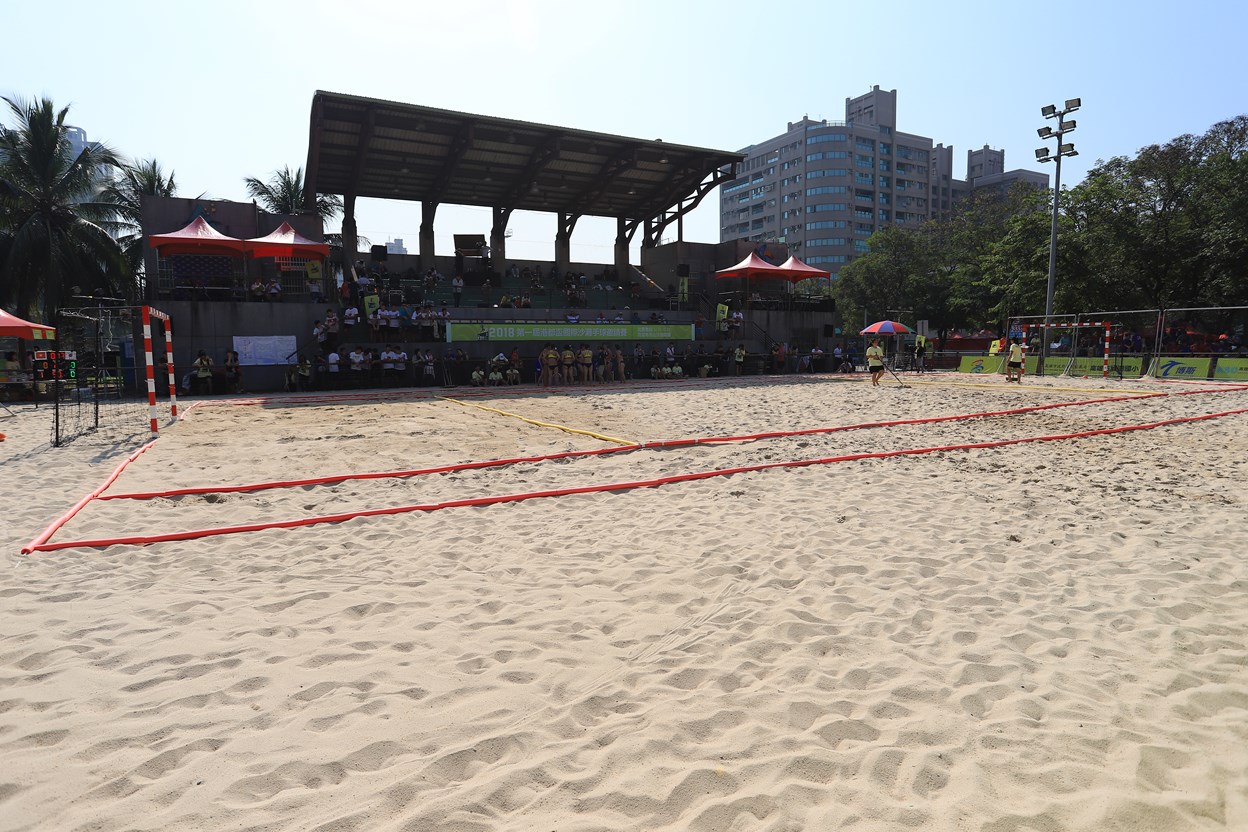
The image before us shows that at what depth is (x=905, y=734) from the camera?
99.3 inches

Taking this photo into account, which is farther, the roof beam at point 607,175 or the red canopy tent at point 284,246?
the roof beam at point 607,175

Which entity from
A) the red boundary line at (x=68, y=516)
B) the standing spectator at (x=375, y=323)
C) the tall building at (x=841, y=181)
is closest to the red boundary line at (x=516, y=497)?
the red boundary line at (x=68, y=516)

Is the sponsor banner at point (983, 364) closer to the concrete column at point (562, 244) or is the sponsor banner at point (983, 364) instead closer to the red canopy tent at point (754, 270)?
the red canopy tent at point (754, 270)

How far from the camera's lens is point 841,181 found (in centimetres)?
9450

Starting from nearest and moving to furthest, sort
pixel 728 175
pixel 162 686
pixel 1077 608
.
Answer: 1. pixel 162 686
2. pixel 1077 608
3. pixel 728 175

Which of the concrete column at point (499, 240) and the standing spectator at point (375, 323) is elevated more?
the concrete column at point (499, 240)

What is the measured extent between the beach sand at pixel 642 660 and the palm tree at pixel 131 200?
95.3ft

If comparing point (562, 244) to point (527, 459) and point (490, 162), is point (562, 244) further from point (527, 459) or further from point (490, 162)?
point (527, 459)

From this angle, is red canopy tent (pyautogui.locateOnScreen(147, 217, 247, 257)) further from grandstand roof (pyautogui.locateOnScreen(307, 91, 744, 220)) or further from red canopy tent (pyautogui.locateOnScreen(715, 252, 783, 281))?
red canopy tent (pyautogui.locateOnScreen(715, 252, 783, 281))

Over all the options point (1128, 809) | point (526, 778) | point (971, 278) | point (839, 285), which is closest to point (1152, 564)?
point (1128, 809)

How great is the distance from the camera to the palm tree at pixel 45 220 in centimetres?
2480

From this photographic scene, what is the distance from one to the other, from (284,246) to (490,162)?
11097 mm

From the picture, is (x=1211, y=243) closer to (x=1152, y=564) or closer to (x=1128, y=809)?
(x=1152, y=564)

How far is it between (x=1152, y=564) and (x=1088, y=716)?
2312 millimetres
